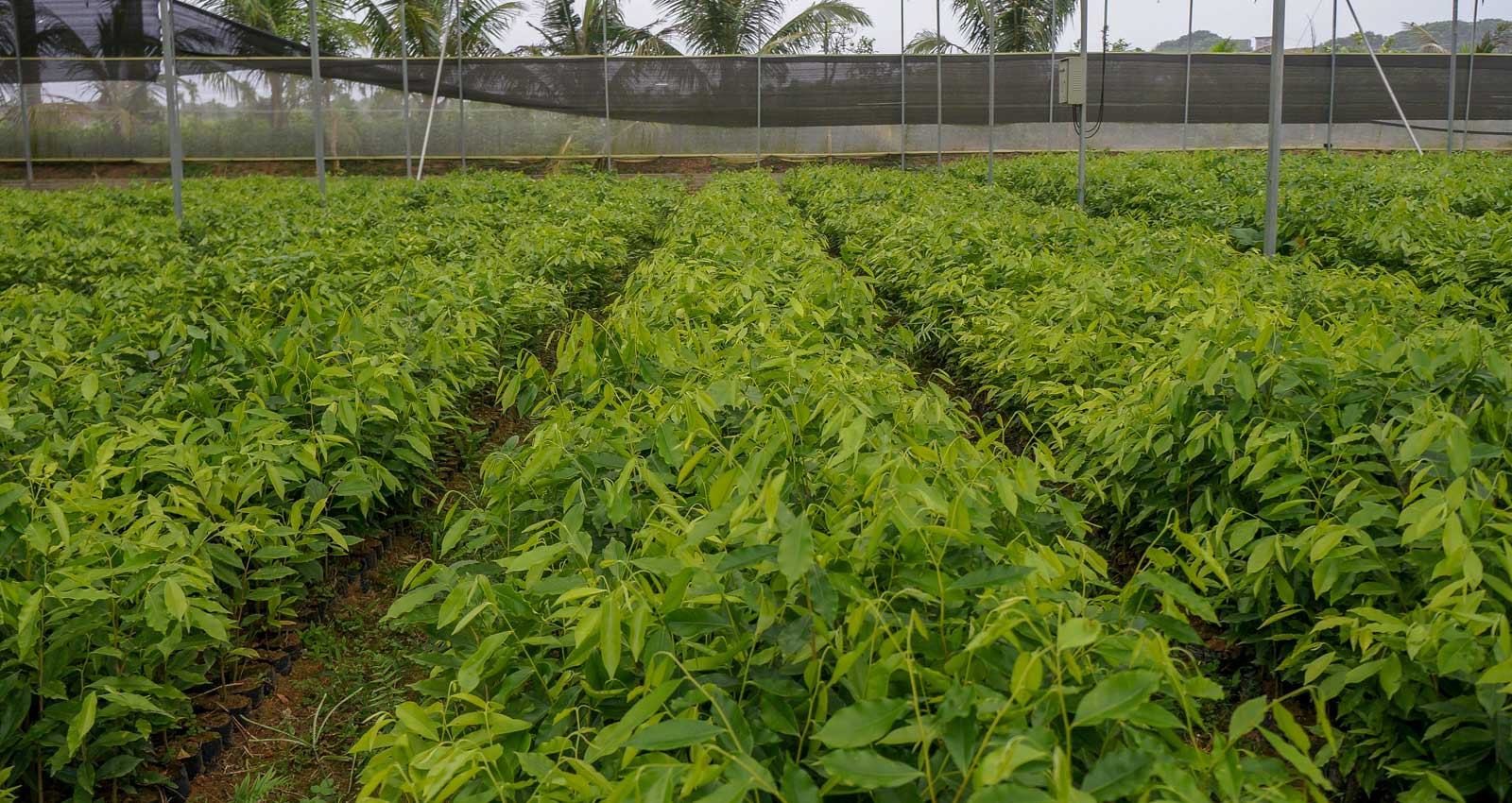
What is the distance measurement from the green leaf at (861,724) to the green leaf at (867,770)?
14 mm

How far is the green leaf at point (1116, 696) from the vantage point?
4.17 feet

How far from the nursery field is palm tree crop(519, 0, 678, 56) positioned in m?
22.7

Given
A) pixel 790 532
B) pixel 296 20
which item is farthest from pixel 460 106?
pixel 790 532

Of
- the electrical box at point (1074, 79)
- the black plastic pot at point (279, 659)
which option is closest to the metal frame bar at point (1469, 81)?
the electrical box at point (1074, 79)

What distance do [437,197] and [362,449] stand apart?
9354mm

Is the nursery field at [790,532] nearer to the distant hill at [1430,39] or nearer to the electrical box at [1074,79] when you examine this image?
the electrical box at [1074,79]

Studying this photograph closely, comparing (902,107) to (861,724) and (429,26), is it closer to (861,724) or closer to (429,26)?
(429,26)

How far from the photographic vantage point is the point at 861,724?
51.2 inches

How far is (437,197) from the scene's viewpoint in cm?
1264

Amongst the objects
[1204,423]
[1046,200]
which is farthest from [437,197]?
[1204,423]

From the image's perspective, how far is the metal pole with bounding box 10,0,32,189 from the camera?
20.2 m

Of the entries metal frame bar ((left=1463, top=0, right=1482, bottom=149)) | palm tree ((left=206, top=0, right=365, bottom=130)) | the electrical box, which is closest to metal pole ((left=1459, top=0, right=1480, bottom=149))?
metal frame bar ((left=1463, top=0, right=1482, bottom=149))

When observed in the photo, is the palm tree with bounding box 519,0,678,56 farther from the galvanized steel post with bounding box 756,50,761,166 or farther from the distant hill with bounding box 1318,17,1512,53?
the distant hill with bounding box 1318,17,1512,53

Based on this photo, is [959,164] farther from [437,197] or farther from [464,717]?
[464,717]
